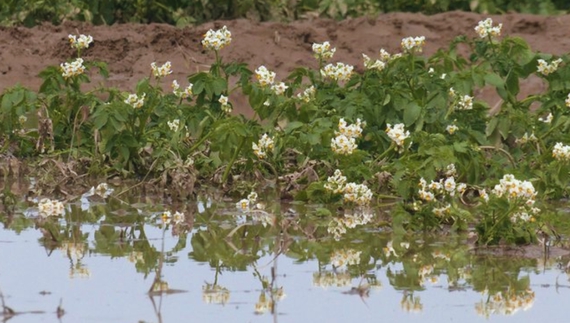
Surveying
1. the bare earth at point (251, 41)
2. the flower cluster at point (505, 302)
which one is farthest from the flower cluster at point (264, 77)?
the bare earth at point (251, 41)

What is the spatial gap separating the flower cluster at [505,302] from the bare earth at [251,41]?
756cm

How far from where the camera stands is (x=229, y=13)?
1605 centimetres

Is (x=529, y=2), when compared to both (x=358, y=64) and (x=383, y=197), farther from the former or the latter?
(x=383, y=197)

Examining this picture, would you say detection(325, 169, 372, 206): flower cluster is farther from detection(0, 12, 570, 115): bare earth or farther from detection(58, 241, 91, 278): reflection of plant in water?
detection(0, 12, 570, 115): bare earth

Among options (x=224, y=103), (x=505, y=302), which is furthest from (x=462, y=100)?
(x=505, y=302)

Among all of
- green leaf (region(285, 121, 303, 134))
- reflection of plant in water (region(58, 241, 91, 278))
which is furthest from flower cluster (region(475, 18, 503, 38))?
reflection of plant in water (region(58, 241, 91, 278))

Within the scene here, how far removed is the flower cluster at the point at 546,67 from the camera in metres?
8.48

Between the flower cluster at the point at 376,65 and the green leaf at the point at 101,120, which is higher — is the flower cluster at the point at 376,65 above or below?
above

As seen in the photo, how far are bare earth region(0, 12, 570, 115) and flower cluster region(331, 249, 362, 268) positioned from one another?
6.74m

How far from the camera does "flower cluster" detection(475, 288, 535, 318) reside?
17.5 feet

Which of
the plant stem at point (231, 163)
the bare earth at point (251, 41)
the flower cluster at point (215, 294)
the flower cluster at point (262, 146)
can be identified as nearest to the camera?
the flower cluster at point (215, 294)

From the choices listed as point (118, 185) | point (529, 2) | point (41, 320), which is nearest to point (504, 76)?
point (118, 185)

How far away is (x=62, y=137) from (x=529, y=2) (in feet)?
26.0

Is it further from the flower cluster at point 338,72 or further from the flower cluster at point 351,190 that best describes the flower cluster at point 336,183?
the flower cluster at point 338,72
